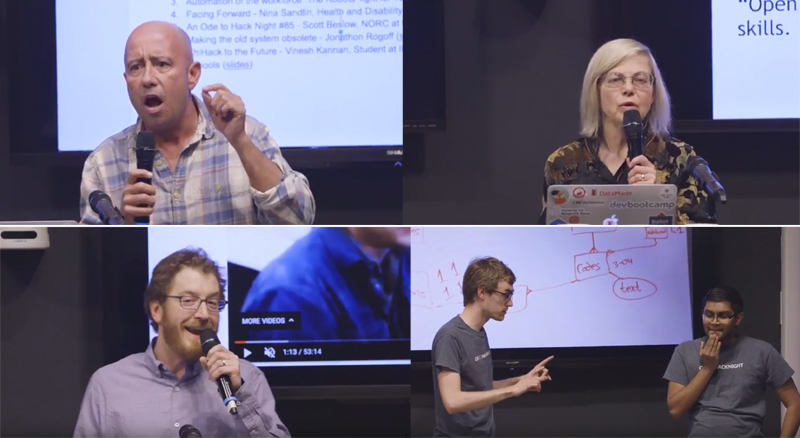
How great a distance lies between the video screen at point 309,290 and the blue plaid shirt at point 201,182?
123 centimetres

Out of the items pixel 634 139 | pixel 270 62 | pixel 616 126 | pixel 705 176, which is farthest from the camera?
pixel 270 62

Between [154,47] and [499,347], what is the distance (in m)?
2.16

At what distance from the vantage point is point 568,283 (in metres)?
1.62

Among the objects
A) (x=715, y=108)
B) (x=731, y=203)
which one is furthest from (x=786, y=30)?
(x=731, y=203)

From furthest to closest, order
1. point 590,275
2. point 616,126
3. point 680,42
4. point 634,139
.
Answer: point 680,42 < point 616,126 < point 634,139 < point 590,275

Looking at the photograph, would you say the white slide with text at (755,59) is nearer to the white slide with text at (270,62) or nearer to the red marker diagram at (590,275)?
the white slide with text at (270,62)

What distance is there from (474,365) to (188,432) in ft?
1.86

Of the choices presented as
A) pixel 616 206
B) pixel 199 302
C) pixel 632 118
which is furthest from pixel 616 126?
pixel 199 302

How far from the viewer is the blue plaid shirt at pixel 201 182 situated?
296cm

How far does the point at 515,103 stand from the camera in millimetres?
4027

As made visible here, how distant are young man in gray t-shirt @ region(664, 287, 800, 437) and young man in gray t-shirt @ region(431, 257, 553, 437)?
26 centimetres

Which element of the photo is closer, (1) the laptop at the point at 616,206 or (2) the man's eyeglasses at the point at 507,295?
(2) the man's eyeglasses at the point at 507,295

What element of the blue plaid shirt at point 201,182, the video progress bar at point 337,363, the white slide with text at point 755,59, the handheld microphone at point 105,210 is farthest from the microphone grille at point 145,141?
the white slide with text at point 755,59

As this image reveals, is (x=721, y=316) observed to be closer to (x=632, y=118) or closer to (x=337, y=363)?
(x=337, y=363)
